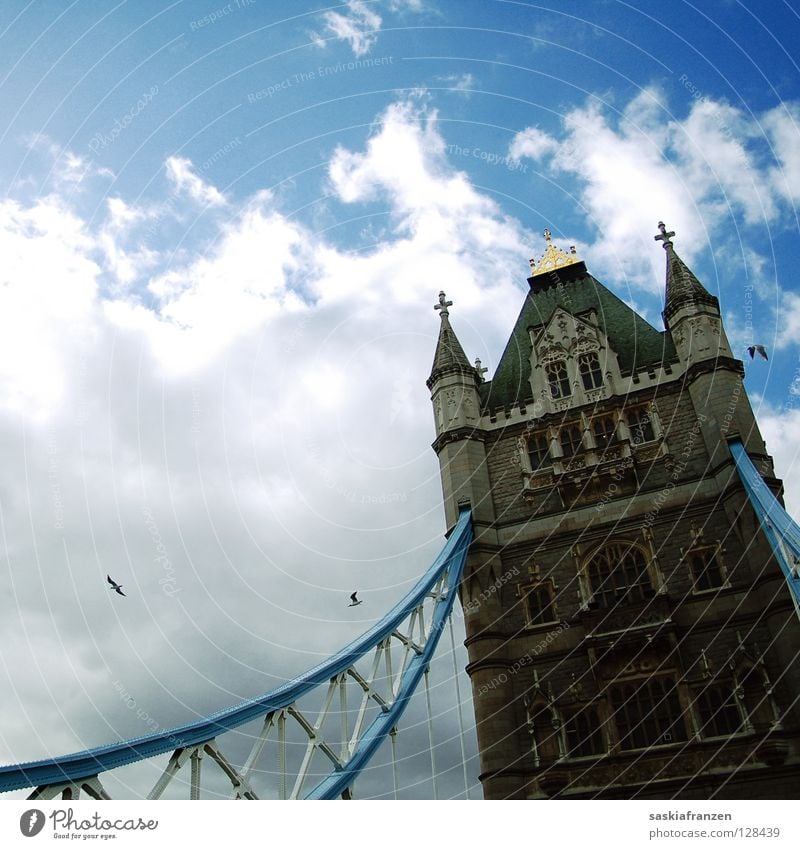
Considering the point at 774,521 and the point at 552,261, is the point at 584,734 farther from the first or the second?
the point at 552,261

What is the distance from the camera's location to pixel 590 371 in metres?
25.5

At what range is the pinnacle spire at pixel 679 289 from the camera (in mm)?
24203

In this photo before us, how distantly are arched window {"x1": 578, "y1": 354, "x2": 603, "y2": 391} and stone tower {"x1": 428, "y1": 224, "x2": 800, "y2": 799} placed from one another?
53 millimetres

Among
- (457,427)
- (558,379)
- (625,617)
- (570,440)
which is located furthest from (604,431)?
(625,617)

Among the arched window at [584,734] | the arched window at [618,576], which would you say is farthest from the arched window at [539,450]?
the arched window at [584,734]

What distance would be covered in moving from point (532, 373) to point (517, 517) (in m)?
5.84

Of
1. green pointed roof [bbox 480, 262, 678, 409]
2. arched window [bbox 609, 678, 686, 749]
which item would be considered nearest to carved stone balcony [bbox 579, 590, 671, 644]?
arched window [bbox 609, 678, 686, 749]

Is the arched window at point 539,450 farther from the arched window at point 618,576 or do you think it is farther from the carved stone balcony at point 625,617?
the carved stone balcony at point 625,617

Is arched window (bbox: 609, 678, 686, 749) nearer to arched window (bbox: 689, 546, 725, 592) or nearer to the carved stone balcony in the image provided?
the carved stone balcony

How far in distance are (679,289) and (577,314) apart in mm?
3908

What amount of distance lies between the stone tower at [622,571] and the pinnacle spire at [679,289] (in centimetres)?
6

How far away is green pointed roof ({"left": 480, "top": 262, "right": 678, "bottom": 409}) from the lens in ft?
84.2

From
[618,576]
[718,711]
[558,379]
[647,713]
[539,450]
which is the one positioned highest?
[558,379]
